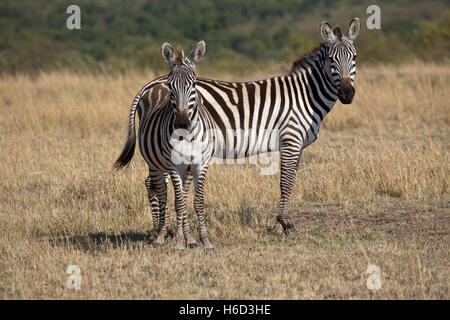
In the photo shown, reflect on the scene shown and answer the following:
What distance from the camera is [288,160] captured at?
736cm

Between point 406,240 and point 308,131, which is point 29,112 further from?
point 406,240

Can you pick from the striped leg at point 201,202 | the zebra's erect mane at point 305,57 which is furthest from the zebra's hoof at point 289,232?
the zebra's erect mane at point 305,57

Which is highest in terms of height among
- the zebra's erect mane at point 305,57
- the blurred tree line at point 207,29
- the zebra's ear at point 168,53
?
the blurred tree line at point 207,29

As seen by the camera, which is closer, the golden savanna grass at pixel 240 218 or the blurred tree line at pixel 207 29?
the golden savanna grass at pixel 240 218

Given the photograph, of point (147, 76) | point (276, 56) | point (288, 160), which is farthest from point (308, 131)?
point (276, 56)

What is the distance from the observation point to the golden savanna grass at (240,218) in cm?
568

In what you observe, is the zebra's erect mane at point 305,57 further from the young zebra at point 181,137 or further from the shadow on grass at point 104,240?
the shadow on grass at point 104,240

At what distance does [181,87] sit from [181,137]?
0.47 m

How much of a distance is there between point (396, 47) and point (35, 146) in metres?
18.0

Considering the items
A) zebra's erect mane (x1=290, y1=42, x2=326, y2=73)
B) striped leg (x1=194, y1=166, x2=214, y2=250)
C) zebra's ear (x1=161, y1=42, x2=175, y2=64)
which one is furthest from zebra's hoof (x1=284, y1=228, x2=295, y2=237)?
zebra's ear (x1=161, y1=42, x2=175, y2=64)

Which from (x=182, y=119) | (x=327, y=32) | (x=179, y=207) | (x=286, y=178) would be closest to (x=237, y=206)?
(x=286, y=178)

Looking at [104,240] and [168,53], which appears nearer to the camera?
[168,53]

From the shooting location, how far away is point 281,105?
295 inches

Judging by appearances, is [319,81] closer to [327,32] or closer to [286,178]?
[327,32]
